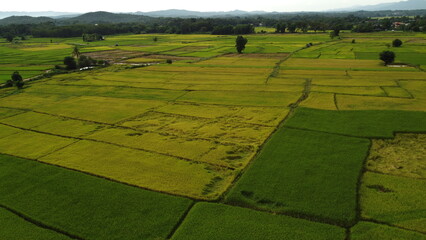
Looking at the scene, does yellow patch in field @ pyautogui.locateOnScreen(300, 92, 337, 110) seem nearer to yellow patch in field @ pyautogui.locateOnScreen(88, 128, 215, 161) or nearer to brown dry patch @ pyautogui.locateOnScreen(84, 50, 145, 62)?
yellow patch in field @ pyautogui.locateOnScreen(88, 128, 215, 161)

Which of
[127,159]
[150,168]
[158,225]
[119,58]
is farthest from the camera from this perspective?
[119,58]

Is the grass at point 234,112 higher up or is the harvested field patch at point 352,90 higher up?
the harvested field patch at point 352,90

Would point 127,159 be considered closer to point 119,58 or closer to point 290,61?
A: point 290,61

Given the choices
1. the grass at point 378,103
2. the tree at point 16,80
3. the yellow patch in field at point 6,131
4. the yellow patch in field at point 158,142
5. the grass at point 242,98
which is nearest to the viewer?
the yellow patch in field at point 158,142

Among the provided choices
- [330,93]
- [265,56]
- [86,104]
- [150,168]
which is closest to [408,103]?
[330,93]

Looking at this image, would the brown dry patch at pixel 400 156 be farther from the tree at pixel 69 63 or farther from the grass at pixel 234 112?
the tree at pixel 69 63

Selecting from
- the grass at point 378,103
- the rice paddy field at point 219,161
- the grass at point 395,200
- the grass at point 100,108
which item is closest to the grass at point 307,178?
the rice paddy field at point 219,161

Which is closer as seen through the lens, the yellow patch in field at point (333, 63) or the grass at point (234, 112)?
the grass at point (234, 112)

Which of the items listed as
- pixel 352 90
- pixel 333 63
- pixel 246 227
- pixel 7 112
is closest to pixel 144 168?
pixel 246 227
